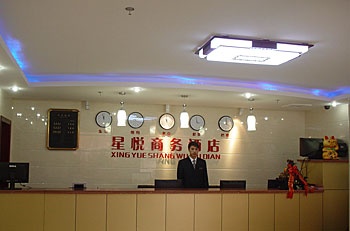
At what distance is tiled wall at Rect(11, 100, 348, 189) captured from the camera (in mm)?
7984

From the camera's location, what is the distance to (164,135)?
849cm

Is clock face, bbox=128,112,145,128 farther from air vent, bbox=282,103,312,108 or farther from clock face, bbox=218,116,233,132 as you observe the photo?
air vent, bbox=282,103,312,108

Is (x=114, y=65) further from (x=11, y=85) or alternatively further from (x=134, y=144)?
(x=134, y=144)

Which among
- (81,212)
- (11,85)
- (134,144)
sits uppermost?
(11,85)

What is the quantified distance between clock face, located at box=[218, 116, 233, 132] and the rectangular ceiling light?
4.15 m

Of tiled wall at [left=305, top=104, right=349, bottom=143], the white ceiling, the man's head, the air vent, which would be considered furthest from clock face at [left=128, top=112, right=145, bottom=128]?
tiled wall at [left=305, top=104, right=349, bottom=143]

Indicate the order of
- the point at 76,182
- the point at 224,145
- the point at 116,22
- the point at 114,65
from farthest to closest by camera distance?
the point at 224,145, the point at 76,182, the point at 114,65, the point at 116,22

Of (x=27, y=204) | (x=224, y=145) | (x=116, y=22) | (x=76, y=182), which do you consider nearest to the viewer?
(x=116, y=22)

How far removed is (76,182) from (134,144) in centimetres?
128

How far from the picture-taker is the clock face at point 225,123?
8.73 metres

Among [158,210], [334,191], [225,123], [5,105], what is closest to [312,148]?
[334,191]

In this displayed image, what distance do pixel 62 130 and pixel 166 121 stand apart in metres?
1.97

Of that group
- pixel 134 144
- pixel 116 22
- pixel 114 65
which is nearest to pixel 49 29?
pixel 116 22

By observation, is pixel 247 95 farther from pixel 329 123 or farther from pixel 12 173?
pixel 12 173
